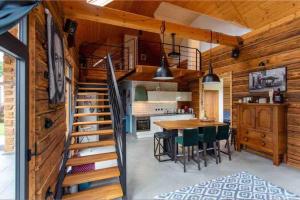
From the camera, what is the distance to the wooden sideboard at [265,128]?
3.92 m

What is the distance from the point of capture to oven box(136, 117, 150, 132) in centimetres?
675

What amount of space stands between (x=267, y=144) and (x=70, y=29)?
5.03 m

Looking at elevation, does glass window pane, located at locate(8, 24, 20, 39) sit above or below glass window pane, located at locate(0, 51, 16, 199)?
above

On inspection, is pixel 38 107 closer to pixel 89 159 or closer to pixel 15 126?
pixel 15 126

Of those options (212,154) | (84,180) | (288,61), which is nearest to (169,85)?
(212,154)

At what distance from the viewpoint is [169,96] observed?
7586 mm

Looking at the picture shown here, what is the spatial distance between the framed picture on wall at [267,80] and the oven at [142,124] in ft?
12.4

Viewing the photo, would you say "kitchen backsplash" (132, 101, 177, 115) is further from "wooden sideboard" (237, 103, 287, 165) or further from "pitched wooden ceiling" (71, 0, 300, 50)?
"pitched wooden ceiling" (71, 0, 300, 50)

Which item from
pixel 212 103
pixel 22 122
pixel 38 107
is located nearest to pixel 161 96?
pixel 212 103

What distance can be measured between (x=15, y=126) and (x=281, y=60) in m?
5.26

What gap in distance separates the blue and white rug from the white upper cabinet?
447cm

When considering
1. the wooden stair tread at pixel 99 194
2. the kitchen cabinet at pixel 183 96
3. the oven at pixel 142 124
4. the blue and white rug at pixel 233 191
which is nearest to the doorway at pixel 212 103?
the kitchen cabinet at pixel 183 96

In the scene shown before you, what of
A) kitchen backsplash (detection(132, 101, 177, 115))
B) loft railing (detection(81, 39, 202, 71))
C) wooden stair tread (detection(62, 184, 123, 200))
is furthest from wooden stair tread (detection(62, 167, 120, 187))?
loft railing (detection(81, 39, 202, 71))

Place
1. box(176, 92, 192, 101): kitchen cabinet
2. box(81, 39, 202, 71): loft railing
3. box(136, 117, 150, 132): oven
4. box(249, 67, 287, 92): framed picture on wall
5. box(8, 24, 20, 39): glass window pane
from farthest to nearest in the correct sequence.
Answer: box(176, 92, 192, 101): kitchen cabinet
box(81, 39, 202, 71): loft railing
box(136, 117, 150, 132): oven
box(249, 67, 287, 92): framed picture on wall
box(8, 24, 20, 39): glass window pane
